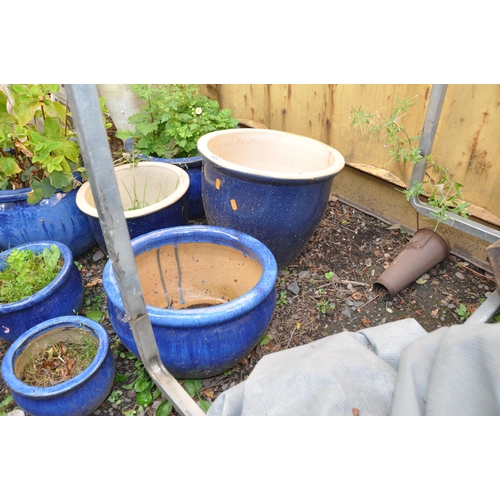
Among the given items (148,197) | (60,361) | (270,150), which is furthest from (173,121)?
(60,361)

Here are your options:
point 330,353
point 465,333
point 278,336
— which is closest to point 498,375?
point 465,333

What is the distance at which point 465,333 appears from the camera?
0.92 metres

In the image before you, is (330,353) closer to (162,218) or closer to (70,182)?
(162,218)

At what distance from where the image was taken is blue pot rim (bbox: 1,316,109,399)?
1.50 meters

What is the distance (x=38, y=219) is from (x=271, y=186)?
1420 mm

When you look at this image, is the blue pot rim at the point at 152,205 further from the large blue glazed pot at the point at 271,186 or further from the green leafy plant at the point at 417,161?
the green leafy plant at the point at 417,161

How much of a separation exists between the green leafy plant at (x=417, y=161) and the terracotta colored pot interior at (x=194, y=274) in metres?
1.09

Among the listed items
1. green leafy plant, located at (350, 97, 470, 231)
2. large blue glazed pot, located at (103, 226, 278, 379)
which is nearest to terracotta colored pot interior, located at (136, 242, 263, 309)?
large blue glazed pot, located at (103, 226, 278, 379)

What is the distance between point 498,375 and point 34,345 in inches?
69.0

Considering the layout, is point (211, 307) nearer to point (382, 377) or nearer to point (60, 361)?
point (382, 377)

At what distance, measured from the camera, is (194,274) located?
83.0 inches

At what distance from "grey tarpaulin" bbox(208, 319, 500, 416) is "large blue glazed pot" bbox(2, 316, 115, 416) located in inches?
28.7

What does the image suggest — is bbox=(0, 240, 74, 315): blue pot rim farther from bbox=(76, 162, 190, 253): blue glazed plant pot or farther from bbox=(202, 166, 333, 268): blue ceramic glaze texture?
bbox=(202, 166, 333, 268): blue ceramic glaze texture

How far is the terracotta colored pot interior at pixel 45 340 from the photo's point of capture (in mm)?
1704
